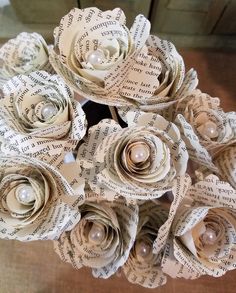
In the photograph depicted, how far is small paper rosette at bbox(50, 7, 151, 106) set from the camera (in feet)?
1.05

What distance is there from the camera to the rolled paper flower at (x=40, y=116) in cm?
31

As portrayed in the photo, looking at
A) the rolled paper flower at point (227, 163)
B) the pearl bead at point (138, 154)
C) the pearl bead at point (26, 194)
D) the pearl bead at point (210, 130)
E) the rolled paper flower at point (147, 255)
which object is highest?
the pearl bead at point (138, 154)

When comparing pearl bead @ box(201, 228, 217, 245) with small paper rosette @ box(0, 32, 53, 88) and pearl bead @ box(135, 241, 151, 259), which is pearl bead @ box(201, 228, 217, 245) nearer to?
pearl bead @ box(135, 241, 151, 259)

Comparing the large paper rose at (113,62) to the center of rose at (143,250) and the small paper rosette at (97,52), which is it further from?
the center of rose at (143,250)

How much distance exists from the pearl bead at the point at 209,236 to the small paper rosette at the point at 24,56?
0.22 meters

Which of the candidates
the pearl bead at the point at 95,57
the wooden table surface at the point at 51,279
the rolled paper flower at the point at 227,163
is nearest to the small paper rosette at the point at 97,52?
the pearl bead at the point at 95,57

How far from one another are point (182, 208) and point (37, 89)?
0.53 ft

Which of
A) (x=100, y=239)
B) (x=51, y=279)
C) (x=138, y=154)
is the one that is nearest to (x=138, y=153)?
(x=138, y=154)

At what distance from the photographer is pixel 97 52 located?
1.08 feet

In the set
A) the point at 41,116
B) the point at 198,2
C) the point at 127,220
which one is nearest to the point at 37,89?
the point at 41,116

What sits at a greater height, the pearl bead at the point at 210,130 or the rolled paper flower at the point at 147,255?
the pearl bead at the point at 210,130

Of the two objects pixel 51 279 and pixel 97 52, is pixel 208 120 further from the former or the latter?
pixel 51 279

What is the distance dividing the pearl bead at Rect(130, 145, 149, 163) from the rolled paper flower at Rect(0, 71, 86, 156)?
44 mm

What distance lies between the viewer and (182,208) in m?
0.34
